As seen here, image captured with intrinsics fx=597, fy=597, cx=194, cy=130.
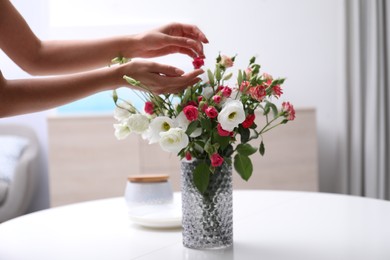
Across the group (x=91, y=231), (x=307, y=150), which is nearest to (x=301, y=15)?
(x=307, y=150)

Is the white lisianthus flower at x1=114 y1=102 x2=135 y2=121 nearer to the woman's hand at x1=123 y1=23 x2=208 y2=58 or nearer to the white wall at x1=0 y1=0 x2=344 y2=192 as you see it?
the woman's hand at x1=123 y1=23 x2=208 y2=58

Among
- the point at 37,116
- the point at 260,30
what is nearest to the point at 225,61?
the point at 260,30

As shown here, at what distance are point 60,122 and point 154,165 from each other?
625 mm

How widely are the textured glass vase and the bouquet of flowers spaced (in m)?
0.03

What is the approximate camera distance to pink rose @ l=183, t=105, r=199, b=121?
1.15 m

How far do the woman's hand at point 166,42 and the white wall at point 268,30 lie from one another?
103 inches

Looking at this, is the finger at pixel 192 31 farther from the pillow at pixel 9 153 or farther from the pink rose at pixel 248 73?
the pillow at pixel 9 153

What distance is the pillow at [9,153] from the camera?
12.0 ft

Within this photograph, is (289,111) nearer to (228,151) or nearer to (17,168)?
(228,151)

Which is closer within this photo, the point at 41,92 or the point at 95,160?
the point at 41,92

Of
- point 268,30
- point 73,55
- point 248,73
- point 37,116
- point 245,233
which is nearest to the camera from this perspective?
point 248,73

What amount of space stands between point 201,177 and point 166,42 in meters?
0.36

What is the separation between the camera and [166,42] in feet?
4.51

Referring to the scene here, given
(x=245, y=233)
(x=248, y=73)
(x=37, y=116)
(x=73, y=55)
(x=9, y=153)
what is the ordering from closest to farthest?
1. (x=248, y=73)
2. (x=245, y=233)
3. (x=73, y=55)
4. (x=9, y=153)
5. (x=37, y=116)
